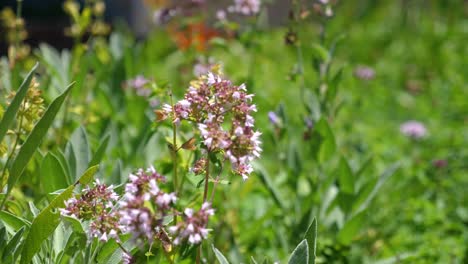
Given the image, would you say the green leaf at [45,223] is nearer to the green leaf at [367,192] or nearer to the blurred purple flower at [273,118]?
the blurred purple flower at [273,118]

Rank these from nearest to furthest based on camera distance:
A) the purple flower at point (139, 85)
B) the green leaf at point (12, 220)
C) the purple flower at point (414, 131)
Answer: the green leaf at point (12, 220)
the purple flower at point (139, 85)
the purple flower at point (414, 131)

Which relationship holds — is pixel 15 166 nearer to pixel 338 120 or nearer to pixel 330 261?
pixel 330 261

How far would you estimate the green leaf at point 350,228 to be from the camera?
212 cm

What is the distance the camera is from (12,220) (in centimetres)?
148

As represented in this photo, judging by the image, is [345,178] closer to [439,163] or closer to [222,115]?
[222,115]

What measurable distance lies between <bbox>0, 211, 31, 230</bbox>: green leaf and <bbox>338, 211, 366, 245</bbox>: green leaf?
112cm

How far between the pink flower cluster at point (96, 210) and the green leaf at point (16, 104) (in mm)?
265

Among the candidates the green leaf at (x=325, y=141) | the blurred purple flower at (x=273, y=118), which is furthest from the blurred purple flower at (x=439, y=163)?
the blurred purple flower at (x=273, y=118)

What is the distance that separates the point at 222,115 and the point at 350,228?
104 centimetres

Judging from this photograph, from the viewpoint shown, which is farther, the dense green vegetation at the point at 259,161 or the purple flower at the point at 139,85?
the purple flower at the point at 139,85

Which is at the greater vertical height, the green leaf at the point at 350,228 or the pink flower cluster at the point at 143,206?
the green leaf at the point at 350,228

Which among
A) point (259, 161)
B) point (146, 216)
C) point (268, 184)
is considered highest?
point (259, 161)

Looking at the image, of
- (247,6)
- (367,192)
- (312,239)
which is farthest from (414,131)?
(312,239)

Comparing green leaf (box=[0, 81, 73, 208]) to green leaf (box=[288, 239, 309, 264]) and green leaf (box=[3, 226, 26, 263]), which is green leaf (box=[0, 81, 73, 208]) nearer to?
green leaf (box=[3, 226, 26, 263])
